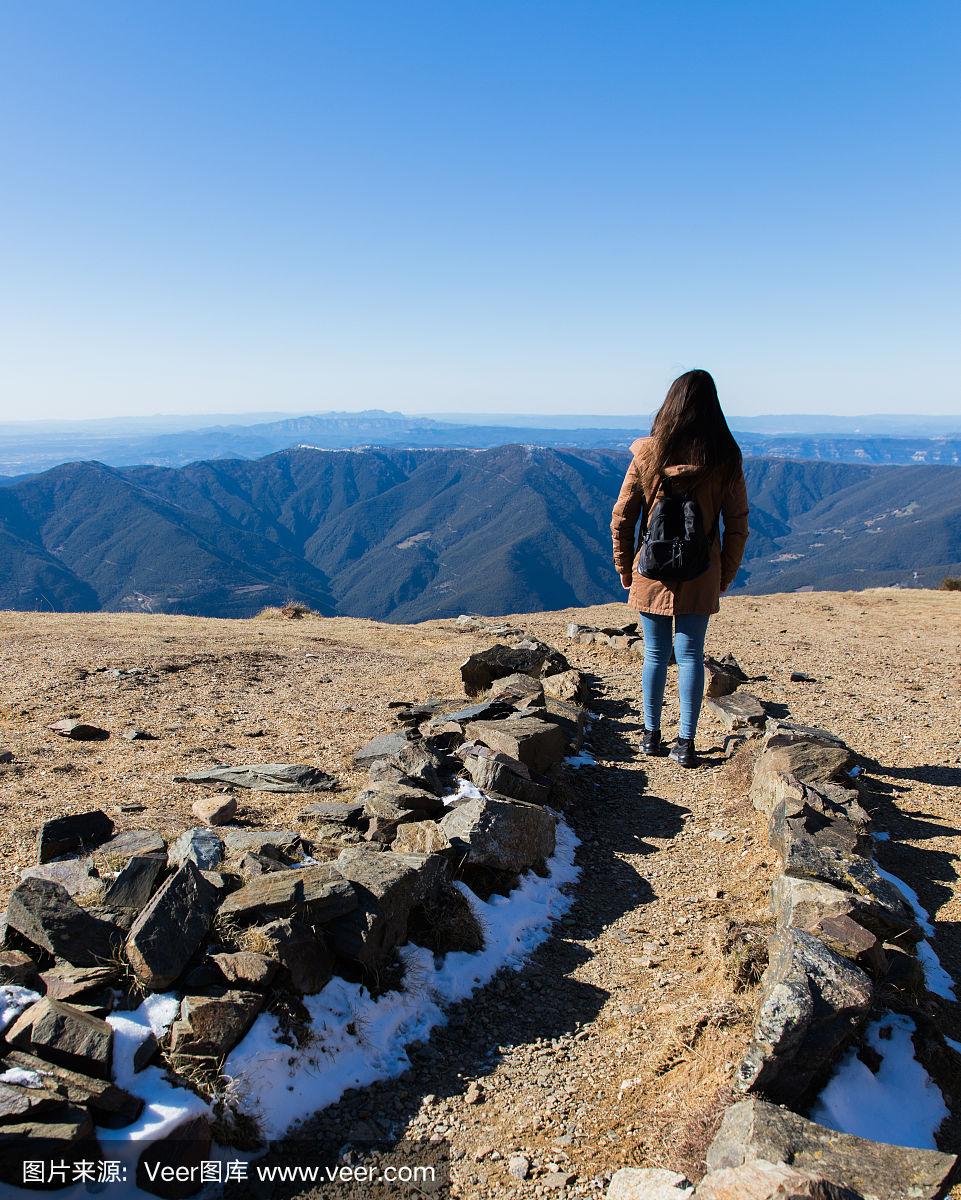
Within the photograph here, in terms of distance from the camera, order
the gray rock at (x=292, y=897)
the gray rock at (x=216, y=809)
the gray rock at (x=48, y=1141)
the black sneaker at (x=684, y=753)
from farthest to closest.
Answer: the black sneaker at (x=684, y=753)
the gray rock at (x=216, y=809)
the gray rock at (x=292, y=897)
the gray rock at (x=48, y=1141)

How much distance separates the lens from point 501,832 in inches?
243

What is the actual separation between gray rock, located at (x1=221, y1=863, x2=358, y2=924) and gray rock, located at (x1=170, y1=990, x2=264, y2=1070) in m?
0.56

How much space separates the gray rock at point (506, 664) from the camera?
11.3 metres

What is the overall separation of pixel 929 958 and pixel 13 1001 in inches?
217

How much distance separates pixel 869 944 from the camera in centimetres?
436

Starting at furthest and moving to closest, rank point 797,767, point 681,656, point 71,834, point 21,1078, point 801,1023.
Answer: point 681,656, point 797,767, point 71,834, point 801,1023, point 21,1078

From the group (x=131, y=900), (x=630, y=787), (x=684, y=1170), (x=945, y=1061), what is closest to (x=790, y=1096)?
(x=684, y=1170)

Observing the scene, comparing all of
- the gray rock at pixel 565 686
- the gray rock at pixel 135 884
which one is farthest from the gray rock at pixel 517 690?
the gray rock at pixel 135 884

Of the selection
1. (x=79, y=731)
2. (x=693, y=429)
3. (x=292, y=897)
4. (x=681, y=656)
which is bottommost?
(x=79, y=731)

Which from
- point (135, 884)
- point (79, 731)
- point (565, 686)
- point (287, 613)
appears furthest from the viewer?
point (287, 613)

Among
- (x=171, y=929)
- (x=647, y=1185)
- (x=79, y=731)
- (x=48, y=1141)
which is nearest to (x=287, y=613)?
(x=79, y=731)

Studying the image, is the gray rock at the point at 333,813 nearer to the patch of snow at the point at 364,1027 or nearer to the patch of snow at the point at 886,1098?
the patch of snow at the point at 364,1027

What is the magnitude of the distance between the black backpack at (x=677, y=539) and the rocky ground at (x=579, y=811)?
2323mm

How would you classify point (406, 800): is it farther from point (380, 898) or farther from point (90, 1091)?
point (90, 1091)
